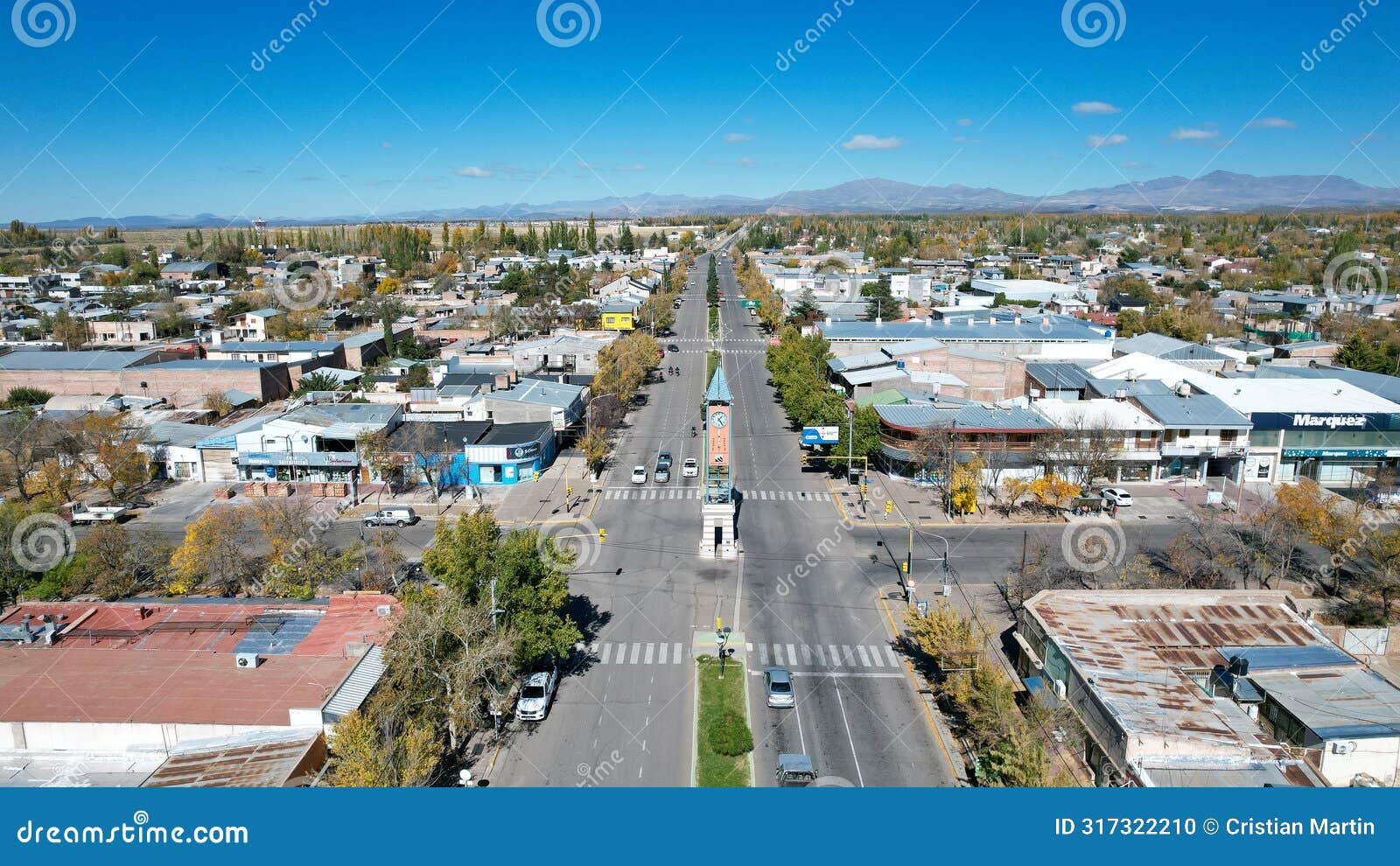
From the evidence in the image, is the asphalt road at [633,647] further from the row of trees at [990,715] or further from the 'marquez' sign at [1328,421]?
the 'marquez' sign at [1328,421]

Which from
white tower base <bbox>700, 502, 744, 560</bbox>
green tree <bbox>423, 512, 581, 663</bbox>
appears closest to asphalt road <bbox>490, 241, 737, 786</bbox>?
white tower base <bbox>700, 502, 744, 560</bbox>

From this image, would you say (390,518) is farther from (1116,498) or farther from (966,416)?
(1116,498)

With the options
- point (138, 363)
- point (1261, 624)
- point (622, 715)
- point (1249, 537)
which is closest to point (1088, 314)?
point (1249, 537)

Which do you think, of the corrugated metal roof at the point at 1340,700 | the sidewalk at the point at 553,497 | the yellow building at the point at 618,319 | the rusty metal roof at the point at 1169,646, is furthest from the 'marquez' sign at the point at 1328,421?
the yellow building at the point at 618,319

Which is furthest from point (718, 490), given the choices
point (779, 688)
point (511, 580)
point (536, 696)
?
point (536, 696)

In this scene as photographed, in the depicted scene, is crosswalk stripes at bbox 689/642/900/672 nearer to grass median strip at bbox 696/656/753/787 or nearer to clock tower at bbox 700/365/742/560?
grass median strip at bbox 696/656/753/787

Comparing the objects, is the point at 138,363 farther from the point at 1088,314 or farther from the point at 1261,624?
the point at 1088,314

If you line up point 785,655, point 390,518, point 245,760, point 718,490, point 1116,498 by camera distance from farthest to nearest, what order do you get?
1. point 1116,498
2. point 390,518
3. point 718,490
4. point 785,655
5. point 245,760
